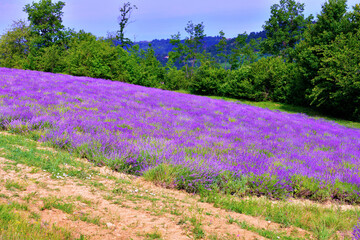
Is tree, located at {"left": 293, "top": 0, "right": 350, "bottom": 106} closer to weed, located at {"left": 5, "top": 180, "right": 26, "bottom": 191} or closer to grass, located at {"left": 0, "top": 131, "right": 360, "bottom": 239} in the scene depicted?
grass, located at {"left": 0, "top": 131, "right": 360, "bottom": 239}

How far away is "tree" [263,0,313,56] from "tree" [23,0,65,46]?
47.0m

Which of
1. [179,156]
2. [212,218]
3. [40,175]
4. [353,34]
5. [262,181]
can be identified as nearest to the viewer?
[212,218]

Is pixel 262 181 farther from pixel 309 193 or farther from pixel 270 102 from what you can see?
pixel 270 102

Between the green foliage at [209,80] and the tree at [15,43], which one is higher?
the tree at [15,43]

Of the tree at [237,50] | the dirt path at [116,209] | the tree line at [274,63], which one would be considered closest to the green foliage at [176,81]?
the tree line at [274,63]

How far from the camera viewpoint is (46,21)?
55156 mm

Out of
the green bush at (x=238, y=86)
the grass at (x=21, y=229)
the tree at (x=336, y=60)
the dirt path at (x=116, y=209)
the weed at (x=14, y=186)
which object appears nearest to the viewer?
the grass at (x=21, y=229)

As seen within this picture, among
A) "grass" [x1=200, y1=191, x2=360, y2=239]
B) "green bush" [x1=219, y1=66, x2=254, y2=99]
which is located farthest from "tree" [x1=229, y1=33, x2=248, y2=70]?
"grass" [x1=200, y1=191, x2=360, y2=239]

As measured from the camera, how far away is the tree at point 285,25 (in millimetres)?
49219

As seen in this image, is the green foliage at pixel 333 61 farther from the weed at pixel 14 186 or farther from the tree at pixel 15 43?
the tree at pixel 15 43

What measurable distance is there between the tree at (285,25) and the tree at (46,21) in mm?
47026

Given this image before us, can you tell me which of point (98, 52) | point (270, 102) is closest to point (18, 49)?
point (98, 52)

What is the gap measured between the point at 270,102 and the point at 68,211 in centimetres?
2944

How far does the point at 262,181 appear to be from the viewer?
16.5 ft
